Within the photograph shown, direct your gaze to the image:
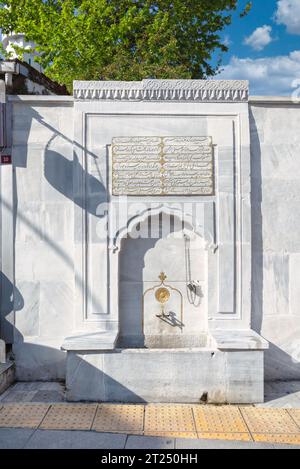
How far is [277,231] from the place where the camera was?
6.32 meters

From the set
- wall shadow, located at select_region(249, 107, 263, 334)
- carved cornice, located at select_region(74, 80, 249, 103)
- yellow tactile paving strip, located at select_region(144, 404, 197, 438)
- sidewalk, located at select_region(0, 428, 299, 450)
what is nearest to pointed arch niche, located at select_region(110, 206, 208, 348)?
wall shadow, located at select_region(249, 107, 263, 334)

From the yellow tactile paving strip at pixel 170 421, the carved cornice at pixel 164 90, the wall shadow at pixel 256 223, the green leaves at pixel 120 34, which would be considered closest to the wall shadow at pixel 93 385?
the yellow tactile paving strip at pixel 170 421

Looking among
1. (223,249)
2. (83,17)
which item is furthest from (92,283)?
(83,17)

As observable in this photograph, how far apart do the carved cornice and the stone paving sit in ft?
12.9

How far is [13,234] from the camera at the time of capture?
6.26 meters

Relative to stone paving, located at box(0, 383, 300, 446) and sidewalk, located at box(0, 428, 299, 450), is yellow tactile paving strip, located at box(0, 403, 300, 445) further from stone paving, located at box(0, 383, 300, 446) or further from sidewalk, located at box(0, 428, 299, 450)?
sidewalk, located at box(0, 428, 299, 450)

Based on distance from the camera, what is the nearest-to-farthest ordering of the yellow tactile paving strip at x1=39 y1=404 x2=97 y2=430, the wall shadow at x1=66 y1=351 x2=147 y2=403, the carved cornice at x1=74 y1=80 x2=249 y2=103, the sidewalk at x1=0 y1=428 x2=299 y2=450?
the sidewalk at x1=0 y1=428 x2=299 y2=450
the yellow tactile paving strip at x1=39 y1=404 x2=97 y2=430
the wall shadow at x1=66 y1=351 x2=147 y2=403
the carved cornice at x1=74 y1=80 x2=249 y2=103

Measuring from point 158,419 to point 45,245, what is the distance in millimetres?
2747

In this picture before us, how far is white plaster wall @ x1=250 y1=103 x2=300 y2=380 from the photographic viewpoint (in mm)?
6293

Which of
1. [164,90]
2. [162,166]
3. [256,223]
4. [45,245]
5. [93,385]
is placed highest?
[164,90]

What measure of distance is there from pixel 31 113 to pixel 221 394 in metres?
4.42

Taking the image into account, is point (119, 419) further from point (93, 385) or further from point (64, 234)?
point (64, 234)

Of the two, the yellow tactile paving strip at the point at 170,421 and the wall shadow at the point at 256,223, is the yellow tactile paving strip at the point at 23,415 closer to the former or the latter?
the yellow tactile paving strip at the point at 170,421

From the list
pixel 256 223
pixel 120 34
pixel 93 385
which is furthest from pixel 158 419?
pixel 120 34
